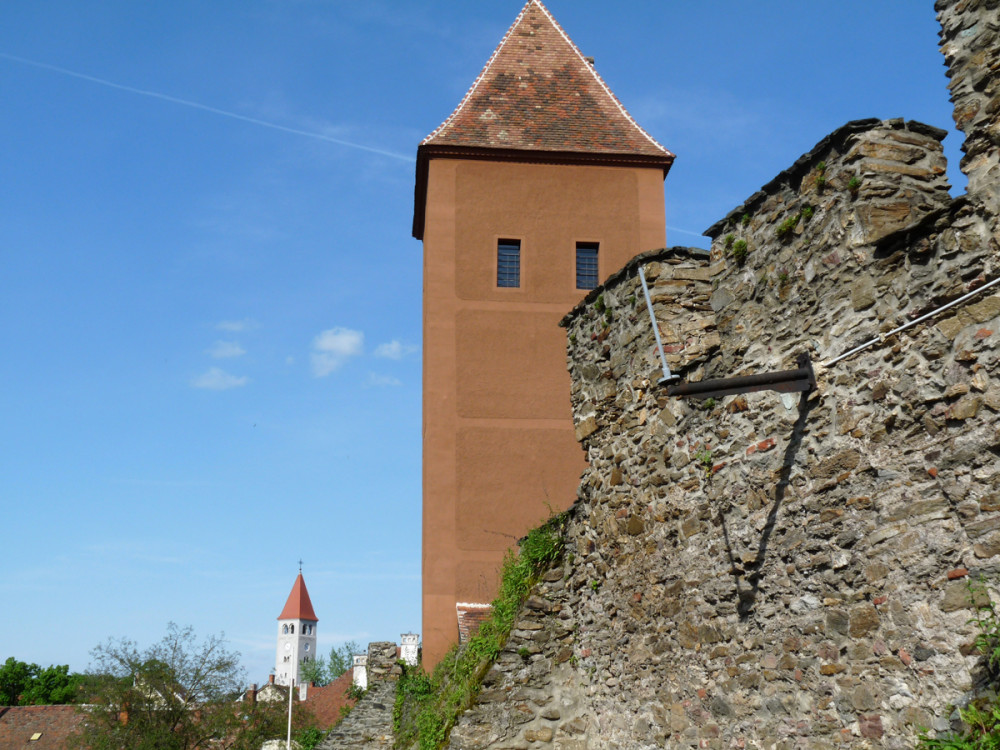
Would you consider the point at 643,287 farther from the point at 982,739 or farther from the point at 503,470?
the point at 503,470

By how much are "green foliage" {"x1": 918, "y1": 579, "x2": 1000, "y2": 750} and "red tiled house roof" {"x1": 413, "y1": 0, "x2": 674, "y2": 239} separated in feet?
49.8

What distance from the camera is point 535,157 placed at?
18547 millimetres

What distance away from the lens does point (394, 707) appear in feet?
56.7

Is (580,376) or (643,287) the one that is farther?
(580,376)

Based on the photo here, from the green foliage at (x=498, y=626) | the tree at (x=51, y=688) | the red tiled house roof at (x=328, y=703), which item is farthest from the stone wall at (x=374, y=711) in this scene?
the tree at (x=51, y=688)

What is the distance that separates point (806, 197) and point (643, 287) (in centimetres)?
177

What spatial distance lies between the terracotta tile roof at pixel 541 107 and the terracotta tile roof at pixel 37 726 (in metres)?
37.2

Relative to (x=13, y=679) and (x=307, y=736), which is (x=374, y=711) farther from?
(x=13, y=679)

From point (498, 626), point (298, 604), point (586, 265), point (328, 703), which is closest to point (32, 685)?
point (328, 703)

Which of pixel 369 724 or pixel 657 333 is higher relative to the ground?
pixel 657 333

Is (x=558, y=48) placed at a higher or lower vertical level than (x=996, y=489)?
higher

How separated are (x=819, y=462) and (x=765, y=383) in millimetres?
499

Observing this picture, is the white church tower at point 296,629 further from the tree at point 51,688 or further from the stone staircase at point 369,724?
the stone staircase at point 369,724

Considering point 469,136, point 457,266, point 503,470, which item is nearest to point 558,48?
point 469,136
